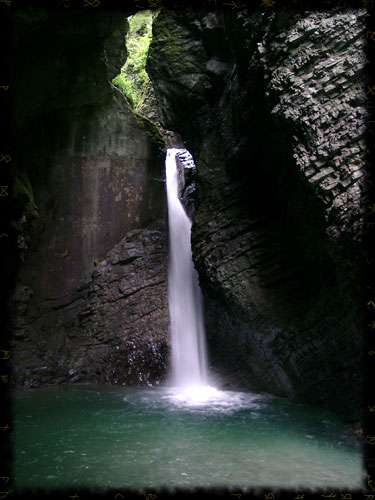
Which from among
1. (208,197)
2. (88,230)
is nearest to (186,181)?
Result: (88,230)

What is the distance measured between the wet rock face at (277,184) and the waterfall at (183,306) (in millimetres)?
527

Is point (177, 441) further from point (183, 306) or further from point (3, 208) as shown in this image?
point (183, 306)

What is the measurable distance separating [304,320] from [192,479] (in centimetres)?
403

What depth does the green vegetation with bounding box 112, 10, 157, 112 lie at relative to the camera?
17281 millimetres

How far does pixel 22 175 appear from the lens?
8.73 meters

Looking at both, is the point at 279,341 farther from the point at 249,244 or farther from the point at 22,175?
the point at 22,175

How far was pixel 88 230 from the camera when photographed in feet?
37.8

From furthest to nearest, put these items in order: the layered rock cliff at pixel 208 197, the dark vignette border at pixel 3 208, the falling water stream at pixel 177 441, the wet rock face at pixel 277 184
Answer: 1. the layered rock cliff at pixel 208 197
2. the wet rock face at pixel 277 184
3. the falling water stream at pixel 177 441
4. the dark vignette border at pixel 3 208

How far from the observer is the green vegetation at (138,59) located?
17281 mm

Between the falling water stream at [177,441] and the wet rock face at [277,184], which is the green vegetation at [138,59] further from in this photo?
the falling water stream at [177,441]

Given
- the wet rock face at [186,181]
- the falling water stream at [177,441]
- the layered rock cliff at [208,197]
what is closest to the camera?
the falling water stream at [177,441]

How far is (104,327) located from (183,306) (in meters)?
2.13

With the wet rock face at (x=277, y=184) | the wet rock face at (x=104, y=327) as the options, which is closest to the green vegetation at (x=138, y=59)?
the wet rock face at (x=277, y=184)

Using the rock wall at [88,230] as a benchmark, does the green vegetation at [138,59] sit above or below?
above
